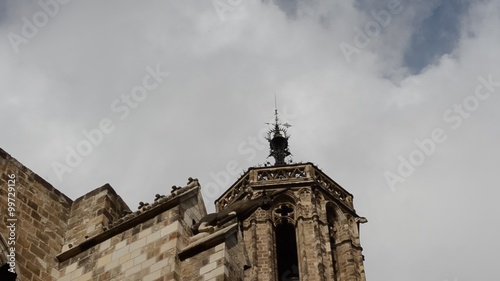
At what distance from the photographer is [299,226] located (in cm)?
2641

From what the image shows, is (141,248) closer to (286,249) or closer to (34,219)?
(34,219)

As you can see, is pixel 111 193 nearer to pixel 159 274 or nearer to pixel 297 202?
pixel 159 274

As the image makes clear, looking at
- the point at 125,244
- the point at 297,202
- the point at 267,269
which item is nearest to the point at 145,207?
the point at 125,244

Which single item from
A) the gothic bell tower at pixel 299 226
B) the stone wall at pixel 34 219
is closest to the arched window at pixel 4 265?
the stone wall at pixel 34 219

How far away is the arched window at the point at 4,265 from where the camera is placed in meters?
9.59

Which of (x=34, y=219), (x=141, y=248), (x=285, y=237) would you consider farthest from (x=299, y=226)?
(x=141, y=248)

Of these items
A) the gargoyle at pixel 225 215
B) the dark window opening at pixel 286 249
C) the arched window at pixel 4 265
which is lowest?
the arched window at pixel 4 265

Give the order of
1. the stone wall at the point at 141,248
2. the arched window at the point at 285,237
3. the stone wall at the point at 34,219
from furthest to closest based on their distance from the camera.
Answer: the arched window at the point at 285,237 < the stone wall at the point at 34,219 < the stone wall at the point at 141,248

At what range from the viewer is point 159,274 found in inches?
359

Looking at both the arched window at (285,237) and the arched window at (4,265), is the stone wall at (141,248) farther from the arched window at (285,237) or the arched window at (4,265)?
the arched window at (285,237)

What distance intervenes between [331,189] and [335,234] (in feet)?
5.70

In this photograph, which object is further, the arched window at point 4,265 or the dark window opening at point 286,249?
the dark window opening at point 286,249

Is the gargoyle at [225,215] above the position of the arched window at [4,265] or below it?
above

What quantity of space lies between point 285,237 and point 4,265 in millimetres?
18038
